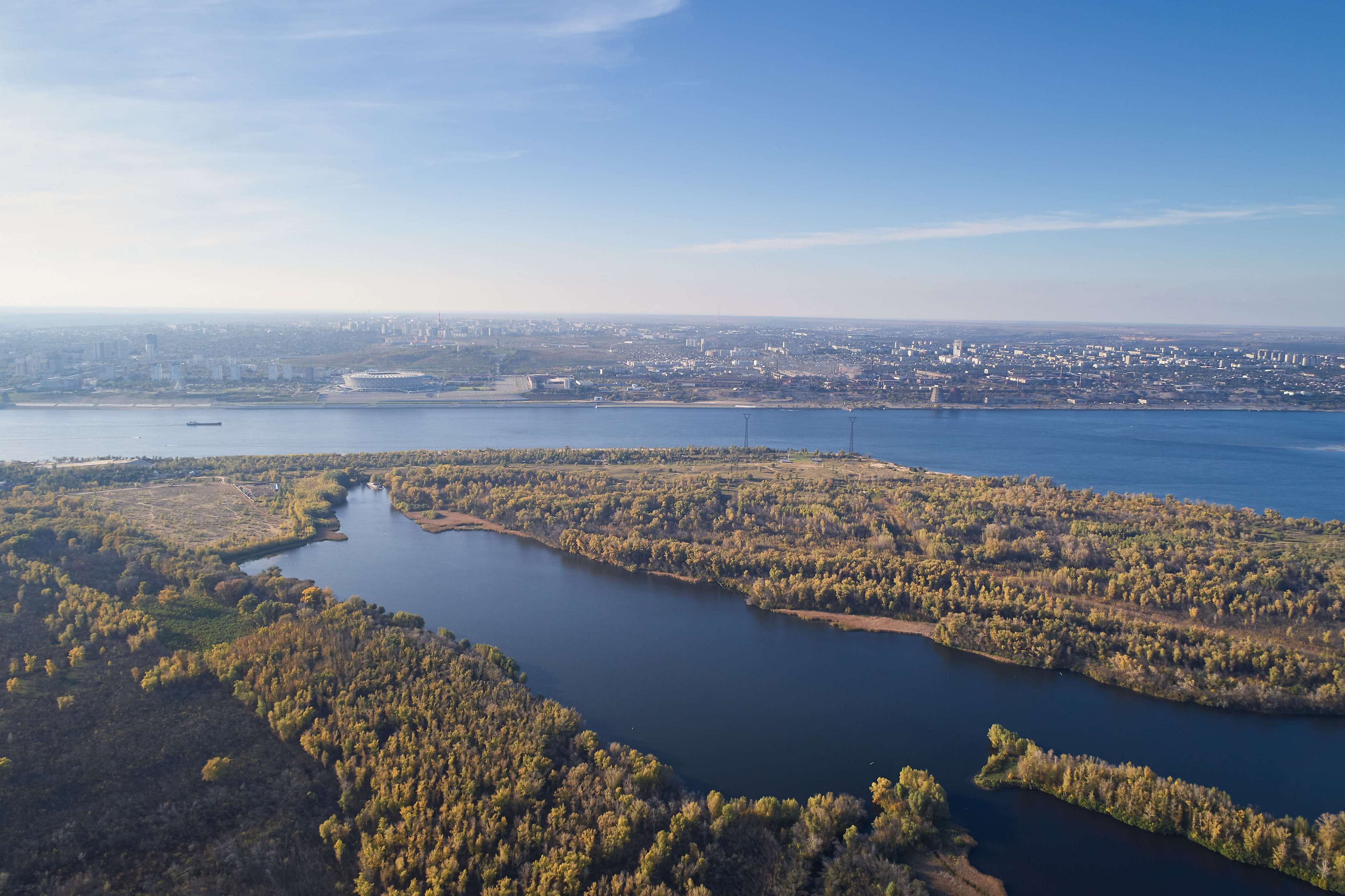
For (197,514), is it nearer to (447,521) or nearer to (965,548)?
(447,521)

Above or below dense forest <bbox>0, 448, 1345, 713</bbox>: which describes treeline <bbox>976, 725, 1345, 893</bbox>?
below

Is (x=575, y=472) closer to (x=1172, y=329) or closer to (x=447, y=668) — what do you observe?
(x=447, y=668)

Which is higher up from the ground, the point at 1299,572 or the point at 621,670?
the point at 1299,572

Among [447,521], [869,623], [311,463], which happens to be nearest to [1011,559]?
[869,623]

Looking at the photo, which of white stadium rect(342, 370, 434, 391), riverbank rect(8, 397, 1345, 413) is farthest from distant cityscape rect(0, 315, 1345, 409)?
riverbank rect(8, 397, 1345, 413)

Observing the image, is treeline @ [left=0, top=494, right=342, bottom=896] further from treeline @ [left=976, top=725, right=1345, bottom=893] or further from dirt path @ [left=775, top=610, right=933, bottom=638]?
dirt path @ [left=775, top=610, right=933, bottom=638]

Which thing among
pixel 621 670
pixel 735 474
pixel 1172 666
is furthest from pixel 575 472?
pixel 1172 666
